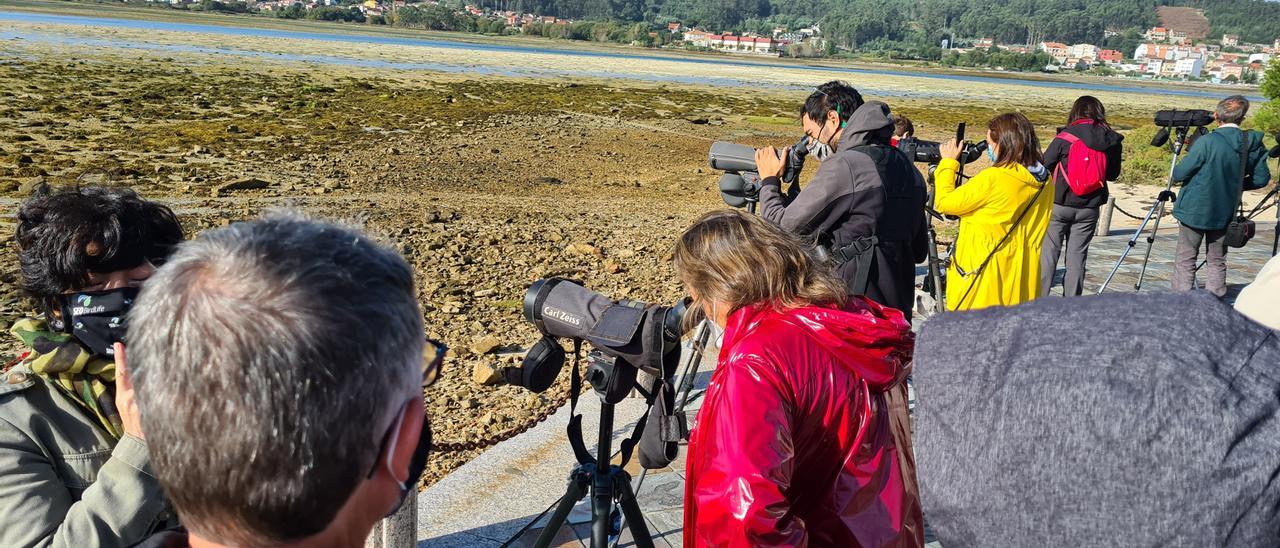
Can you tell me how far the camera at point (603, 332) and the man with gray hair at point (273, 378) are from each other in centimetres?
130

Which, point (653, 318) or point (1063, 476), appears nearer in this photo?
point (1063, 476)

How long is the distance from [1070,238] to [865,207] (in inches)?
134

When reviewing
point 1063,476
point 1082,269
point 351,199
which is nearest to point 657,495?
point 1063,476

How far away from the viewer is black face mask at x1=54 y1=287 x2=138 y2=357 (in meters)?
1.81

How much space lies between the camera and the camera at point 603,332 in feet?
7.94

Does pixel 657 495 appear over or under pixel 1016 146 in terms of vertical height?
under

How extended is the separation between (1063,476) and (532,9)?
173420mm

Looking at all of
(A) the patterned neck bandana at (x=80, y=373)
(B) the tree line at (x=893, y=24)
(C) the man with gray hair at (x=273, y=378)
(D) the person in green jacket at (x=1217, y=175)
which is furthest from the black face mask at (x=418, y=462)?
(B) the tree line at (x=893, y=24)

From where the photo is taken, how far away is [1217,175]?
6309 millimetres

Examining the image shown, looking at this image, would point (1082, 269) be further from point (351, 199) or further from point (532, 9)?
point (532, 9)

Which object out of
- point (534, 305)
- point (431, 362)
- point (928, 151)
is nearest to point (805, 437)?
point (534, 305)

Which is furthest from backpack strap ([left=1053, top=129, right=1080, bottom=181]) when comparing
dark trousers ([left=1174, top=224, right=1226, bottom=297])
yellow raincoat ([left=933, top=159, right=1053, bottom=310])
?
yellow raincoat ([left=933, top=159, right=1053, bottom=310])

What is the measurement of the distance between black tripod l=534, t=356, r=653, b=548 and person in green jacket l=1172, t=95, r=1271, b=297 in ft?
17.0

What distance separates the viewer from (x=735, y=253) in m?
2.28
